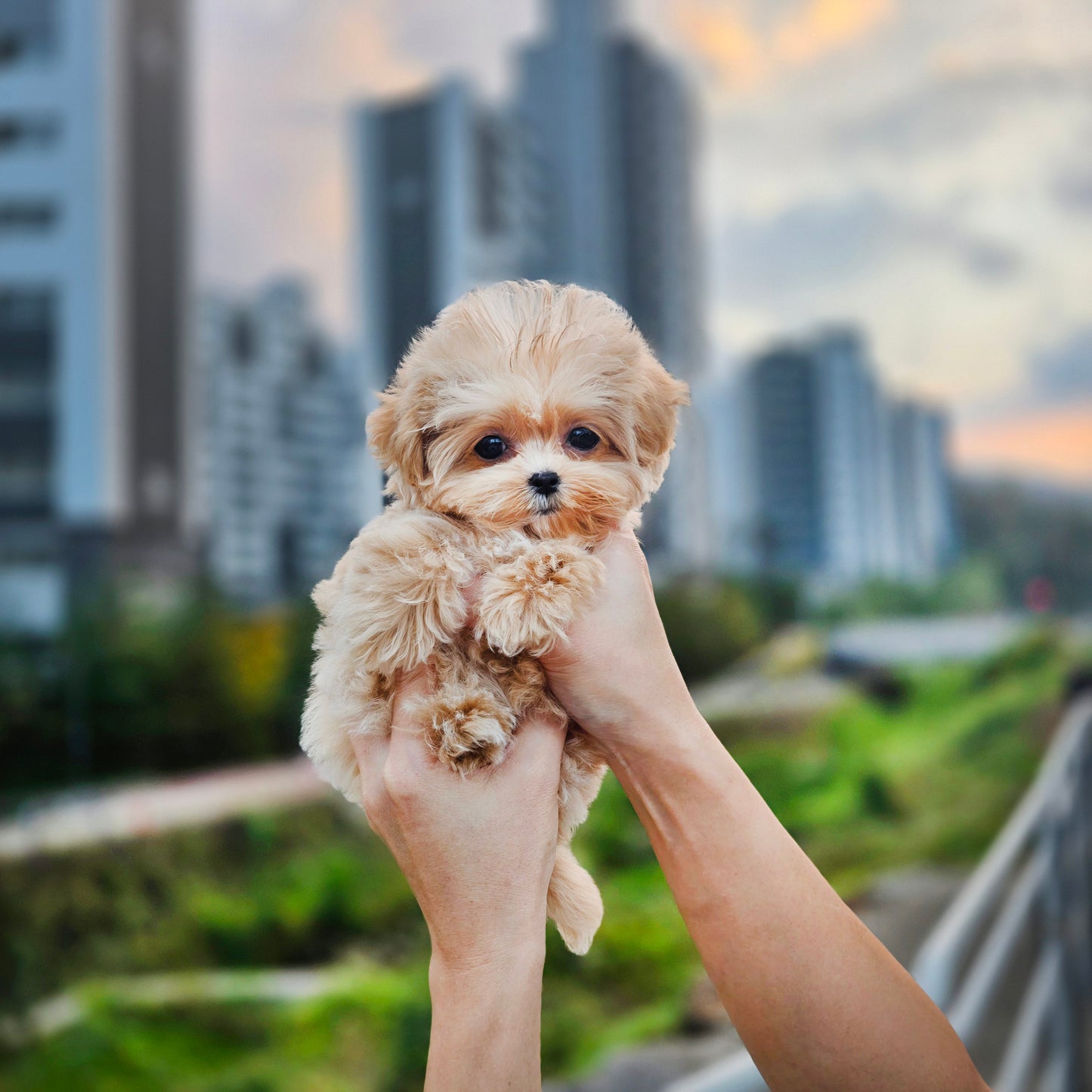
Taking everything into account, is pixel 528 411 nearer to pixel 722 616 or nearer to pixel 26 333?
pixel 722 616

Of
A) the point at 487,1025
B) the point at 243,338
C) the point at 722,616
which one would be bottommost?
the point at 722,616

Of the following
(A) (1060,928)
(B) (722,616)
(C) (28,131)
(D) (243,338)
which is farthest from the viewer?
(D) (243,338)

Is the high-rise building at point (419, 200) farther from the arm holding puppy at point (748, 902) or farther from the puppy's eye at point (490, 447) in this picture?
the arm holding puppy at point (748, 902)

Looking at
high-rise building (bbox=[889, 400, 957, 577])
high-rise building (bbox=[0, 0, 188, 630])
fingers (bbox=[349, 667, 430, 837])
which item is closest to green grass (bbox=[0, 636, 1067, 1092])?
high-rise building (bbox=[889, 400, 957, 577])

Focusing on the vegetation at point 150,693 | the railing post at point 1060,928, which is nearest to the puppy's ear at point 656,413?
the railing post at point 1060,928

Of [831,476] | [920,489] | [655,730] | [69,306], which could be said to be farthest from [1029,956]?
[69,306]

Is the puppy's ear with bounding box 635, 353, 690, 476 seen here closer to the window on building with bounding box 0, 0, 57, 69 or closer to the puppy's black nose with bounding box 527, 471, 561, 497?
the puppy's black nose with bounding box 527, 471, 561, 497
